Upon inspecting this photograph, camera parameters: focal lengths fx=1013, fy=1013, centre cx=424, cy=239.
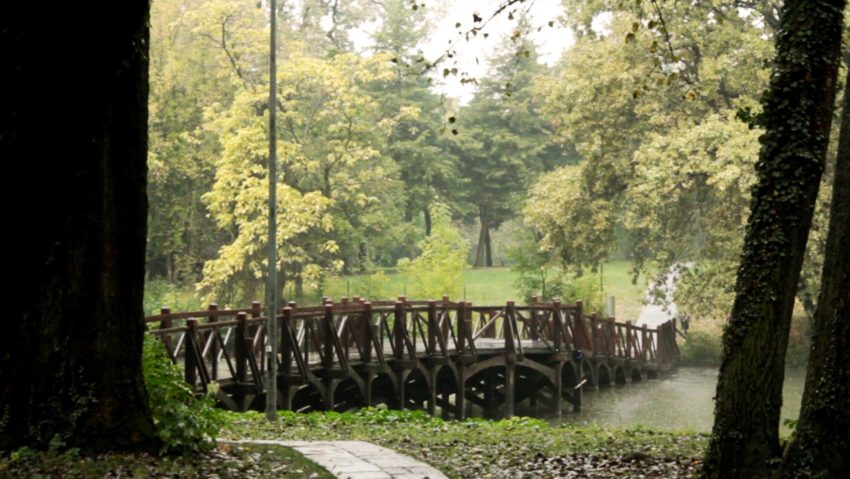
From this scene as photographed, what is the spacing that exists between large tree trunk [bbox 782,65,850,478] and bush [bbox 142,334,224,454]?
4.76m

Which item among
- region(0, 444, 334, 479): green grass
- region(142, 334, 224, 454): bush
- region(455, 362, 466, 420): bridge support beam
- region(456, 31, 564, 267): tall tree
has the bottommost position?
region(455, 362, 466, 420): bridge support beam

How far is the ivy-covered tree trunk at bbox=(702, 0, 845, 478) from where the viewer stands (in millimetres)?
7668

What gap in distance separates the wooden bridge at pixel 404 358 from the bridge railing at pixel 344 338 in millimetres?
27

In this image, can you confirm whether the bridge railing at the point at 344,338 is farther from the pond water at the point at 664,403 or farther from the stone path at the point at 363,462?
the stone path at the point at 363,462

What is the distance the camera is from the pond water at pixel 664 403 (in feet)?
77.5

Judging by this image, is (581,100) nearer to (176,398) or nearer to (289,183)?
(289,183)

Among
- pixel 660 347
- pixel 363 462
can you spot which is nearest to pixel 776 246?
pixel 363 462

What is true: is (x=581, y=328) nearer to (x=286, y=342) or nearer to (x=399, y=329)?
Result: (x=399, y=329)

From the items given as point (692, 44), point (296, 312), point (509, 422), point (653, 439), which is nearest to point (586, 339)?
point (692, 44)

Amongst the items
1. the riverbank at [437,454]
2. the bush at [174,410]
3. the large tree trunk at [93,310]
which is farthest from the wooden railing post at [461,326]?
the large tree trunk at [93,310]

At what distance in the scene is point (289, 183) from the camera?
34.2 meters

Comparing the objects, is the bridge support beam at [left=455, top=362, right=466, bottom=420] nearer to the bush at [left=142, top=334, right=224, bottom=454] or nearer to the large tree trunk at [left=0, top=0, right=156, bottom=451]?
the bush at [left=142, top=334, right=224, bottom=454]

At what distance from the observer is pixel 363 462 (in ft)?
30.4

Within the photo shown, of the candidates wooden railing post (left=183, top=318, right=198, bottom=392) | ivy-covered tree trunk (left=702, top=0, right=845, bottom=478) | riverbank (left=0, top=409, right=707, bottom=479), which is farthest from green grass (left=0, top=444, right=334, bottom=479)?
wooden railing post (left=183, top=318, right=198, bottom=392)
